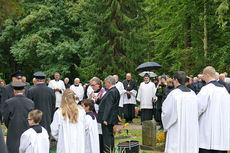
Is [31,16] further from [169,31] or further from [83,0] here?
[169,31]

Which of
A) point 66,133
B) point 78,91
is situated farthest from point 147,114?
point 66,133

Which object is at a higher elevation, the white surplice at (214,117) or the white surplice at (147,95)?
the white surplice at (147,95)

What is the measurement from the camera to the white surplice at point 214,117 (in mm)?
7004

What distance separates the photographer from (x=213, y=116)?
7.01 m

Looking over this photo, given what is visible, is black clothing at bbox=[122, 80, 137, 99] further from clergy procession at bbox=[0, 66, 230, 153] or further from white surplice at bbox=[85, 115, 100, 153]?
white surplice at bbox=[85, 115, 100, 153]

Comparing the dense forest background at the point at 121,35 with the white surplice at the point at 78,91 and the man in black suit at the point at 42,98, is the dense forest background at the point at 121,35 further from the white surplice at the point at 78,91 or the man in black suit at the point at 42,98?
the man in black suit at the point at 42,98

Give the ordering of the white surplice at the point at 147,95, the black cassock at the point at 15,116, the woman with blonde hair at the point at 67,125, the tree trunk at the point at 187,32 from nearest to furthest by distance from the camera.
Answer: the woman with blonde hair at the point at 67,125 < the black cassock at the point at 15,116 < the white surplice at the point at 147,95 < the tree trunk at the point at 187,32

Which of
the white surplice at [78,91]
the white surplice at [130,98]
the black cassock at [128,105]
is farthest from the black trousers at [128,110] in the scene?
the white surplice at [78,91]

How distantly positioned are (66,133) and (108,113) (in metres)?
2.59

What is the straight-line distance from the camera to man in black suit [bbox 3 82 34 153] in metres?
7.37

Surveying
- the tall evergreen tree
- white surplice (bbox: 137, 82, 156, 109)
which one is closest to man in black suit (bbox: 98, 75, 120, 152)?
white surplice (bbox: 137, 82, 156, 109)

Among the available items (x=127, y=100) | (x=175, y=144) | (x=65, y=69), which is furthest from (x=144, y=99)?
(x=65, y=69)

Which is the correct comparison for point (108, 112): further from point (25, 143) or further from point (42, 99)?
point (25, 143)

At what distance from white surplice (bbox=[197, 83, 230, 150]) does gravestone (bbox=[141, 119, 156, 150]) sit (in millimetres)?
3713
